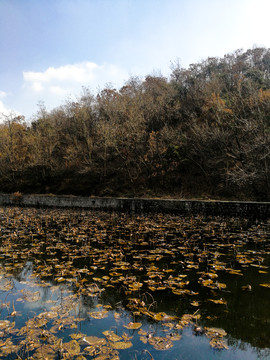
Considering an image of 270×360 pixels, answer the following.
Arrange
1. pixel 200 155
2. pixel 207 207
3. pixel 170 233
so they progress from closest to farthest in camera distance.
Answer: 1. pixel 170 233
2. pixel 207 207
3. pixel 200 155

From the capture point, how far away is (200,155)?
23922 millimetres

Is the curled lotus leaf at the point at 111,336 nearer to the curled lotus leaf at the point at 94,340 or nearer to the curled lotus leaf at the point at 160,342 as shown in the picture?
the curled lotus leaf at the point at 94,340

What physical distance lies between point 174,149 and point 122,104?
35.8 feet

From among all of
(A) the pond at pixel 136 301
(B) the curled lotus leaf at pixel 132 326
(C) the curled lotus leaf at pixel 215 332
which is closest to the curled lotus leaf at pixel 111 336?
(A) the pond at pixel 136 301

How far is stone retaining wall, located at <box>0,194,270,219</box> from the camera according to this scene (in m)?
13.5

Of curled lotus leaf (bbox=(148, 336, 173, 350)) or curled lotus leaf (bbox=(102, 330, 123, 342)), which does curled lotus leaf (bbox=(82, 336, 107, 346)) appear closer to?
curled lotus leaf (bbox=(102, 330, 123, 342))

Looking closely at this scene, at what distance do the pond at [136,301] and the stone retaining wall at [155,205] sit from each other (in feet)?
20.7

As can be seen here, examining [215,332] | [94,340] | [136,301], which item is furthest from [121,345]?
[215,332]

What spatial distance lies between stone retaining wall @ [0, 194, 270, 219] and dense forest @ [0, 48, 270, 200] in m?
4.23

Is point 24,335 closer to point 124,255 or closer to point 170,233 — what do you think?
point 124,255

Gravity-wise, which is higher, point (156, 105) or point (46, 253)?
point (156, 105)

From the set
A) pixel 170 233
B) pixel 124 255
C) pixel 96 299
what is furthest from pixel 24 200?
pixel 96 299

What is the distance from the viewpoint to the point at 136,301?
3.78 metres

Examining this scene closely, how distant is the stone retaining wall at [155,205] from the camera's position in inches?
533
